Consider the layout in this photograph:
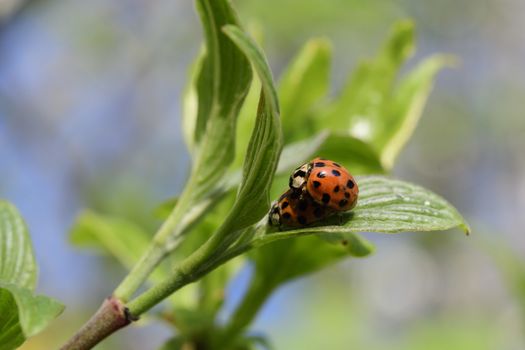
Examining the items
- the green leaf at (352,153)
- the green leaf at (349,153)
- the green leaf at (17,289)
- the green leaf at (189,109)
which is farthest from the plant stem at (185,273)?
the green leaf at (189,109)

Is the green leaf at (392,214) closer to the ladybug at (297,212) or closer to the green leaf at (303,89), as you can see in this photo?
the ladybug at (297,212)

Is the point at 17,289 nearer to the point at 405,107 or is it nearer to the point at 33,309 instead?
the point at 33,309

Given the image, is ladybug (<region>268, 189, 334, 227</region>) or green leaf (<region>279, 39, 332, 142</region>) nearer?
ladybug (<region>268, 189, 334, 227</region>)

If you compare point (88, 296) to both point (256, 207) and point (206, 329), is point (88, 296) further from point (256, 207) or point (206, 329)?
point (256, 207)

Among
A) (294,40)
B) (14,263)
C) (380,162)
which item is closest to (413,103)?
(380,162)

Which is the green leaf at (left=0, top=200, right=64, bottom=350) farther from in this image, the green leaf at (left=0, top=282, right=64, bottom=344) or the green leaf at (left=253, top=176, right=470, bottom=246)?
the green leaf at (left=253, top=176, right=470, bottom=246)

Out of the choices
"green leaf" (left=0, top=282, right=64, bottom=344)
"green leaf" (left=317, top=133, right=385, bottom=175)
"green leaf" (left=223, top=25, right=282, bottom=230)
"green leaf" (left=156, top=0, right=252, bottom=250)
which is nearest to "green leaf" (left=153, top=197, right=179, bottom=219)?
"green leaf" (left=156, top=0, right=252, bottom=250)

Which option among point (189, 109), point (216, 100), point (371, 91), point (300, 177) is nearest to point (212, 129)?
point (216, 100)
